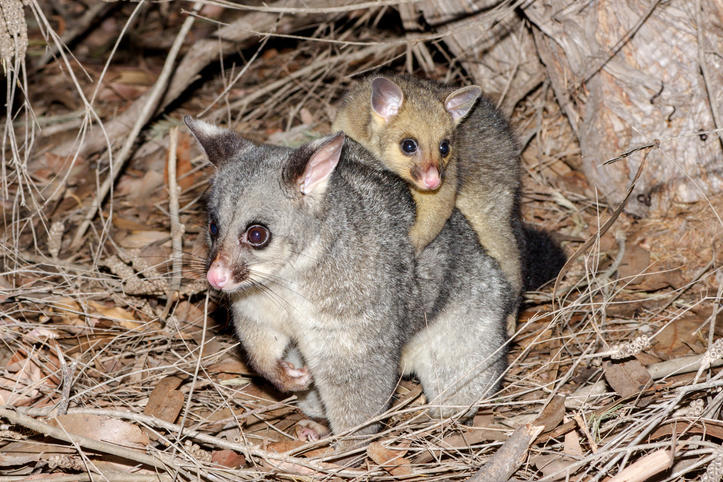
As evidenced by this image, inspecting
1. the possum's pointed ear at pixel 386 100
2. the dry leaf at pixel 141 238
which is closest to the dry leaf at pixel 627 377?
the possum's pointed ear at pixel 386 100

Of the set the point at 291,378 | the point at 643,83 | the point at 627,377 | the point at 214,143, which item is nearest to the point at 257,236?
the point at 214,143

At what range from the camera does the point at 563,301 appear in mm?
4633

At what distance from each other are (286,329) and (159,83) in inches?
91.8

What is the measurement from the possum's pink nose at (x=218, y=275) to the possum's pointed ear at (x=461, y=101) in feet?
6.17


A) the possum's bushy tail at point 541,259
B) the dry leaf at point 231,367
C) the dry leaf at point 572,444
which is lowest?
the dry leaf at point 231,367

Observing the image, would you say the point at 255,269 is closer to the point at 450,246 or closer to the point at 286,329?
the point at 286,329

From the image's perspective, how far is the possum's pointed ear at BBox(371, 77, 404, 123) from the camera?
4332mm

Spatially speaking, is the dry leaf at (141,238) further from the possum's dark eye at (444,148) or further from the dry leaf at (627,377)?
the dry leaf at (627,377)

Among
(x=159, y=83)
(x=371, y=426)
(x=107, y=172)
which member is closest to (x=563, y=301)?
(x=371, y=426)

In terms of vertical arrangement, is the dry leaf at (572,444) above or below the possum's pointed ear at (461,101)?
below

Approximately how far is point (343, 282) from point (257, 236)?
0.44 m

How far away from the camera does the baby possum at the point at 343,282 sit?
3402 mm

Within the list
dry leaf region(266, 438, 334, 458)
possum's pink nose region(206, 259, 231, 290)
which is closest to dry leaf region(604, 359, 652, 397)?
dry leaf region(266, 438, 334, 458)

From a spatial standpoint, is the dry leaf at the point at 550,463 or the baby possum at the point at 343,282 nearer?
the baby possum at the point at 343,282
